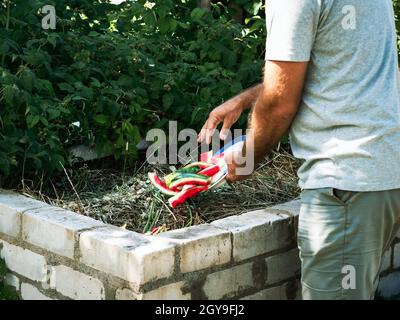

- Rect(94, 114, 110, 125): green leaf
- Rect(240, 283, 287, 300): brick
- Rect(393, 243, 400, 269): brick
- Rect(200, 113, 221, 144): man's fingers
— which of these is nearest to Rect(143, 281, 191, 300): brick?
Rect(240, 283, 287, 300): brick

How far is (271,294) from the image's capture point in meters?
3.70

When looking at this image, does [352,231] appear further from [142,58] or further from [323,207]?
[142,58]

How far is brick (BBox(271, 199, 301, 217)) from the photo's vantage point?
3.73 meters

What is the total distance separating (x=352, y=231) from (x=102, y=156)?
1933 millimetres

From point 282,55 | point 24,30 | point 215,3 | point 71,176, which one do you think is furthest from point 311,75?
point 215,3

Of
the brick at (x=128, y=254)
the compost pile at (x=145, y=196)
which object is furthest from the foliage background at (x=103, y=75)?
the brick at (x=128, y=254)

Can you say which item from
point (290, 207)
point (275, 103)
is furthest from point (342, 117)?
point (290, 207)

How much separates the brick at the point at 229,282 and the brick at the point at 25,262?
0.75m

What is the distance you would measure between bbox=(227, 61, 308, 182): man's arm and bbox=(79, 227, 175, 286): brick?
541 mm

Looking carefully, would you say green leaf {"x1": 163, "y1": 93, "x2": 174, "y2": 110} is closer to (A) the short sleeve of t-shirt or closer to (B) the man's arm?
(B) the man's arm

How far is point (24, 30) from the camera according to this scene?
176 inches

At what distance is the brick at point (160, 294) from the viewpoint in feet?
10.4

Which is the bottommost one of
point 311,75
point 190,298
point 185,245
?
point 190,298

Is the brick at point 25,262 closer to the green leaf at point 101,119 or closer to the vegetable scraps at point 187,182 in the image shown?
the vegetable scraps at point 187,182
